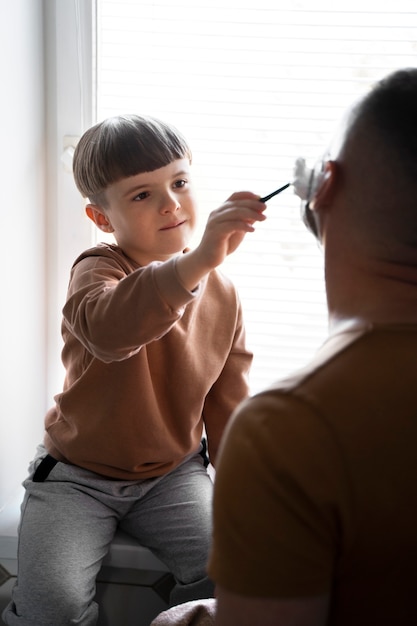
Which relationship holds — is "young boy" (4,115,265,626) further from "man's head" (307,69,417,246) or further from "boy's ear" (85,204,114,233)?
"man's head" (307,69,417,246)

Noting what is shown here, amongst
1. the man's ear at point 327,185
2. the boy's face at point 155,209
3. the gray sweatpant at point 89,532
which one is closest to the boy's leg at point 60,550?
the gray sweatpant at point 89,532

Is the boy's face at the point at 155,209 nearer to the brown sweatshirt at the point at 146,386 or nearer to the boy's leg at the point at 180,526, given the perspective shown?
the brown sweatshirt at the point at 146,386

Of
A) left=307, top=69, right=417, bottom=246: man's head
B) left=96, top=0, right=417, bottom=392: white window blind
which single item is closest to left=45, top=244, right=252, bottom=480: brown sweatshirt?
left=96, top=0, right=417, bottom=392: white window blind

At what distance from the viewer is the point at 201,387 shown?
1.47m

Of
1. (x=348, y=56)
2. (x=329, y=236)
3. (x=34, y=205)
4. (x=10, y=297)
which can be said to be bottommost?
(x=10, y=297)

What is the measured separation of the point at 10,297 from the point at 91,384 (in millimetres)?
285

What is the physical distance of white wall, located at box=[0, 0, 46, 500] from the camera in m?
1.51

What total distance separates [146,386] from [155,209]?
11.9 inches

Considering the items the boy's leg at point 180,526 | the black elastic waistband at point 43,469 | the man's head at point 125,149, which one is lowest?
the boy's leg at point 180,526

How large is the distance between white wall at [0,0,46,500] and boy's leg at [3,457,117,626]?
0.23m

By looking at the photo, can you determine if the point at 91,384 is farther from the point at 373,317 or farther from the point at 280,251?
the point at 373,317

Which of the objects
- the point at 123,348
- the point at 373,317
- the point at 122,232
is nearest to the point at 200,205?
the point at 122,232

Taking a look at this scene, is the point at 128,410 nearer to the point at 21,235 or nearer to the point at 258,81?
the point at 21,235

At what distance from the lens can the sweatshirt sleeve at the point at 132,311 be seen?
1.16 m
